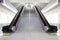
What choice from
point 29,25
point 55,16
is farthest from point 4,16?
point 55,16

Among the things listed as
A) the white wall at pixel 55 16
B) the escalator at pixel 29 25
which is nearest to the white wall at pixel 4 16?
the escalator at pixel 29 25

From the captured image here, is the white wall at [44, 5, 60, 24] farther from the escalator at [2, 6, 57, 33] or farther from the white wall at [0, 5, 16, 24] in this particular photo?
the white wall at [0, 5, 16, 24]

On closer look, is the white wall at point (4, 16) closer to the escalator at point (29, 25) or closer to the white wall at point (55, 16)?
the escalator at point (29, 25)

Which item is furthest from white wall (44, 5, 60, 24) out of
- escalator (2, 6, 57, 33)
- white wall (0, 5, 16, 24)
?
white wall (0, 5, 16, 24)

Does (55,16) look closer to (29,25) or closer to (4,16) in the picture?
(29,25)

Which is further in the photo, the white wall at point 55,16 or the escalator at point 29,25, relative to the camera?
the white wall at point 55,16

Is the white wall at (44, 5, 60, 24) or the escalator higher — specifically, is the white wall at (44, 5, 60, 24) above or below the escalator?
above

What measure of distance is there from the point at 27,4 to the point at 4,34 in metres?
5.17

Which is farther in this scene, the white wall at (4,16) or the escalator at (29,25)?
the white wall at (4,16)

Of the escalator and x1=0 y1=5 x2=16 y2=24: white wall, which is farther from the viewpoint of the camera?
x1=0 y1=5 x2=16 y2=24: white wall

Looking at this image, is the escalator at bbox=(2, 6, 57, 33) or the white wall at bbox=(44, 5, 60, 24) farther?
the white wall at bbox=(44, 5, 60, 24)

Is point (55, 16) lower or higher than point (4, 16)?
lower

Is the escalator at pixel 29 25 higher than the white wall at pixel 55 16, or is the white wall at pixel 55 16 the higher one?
the white wall at pixel 55 16

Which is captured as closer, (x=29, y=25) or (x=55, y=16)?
(x=29, y=25)
